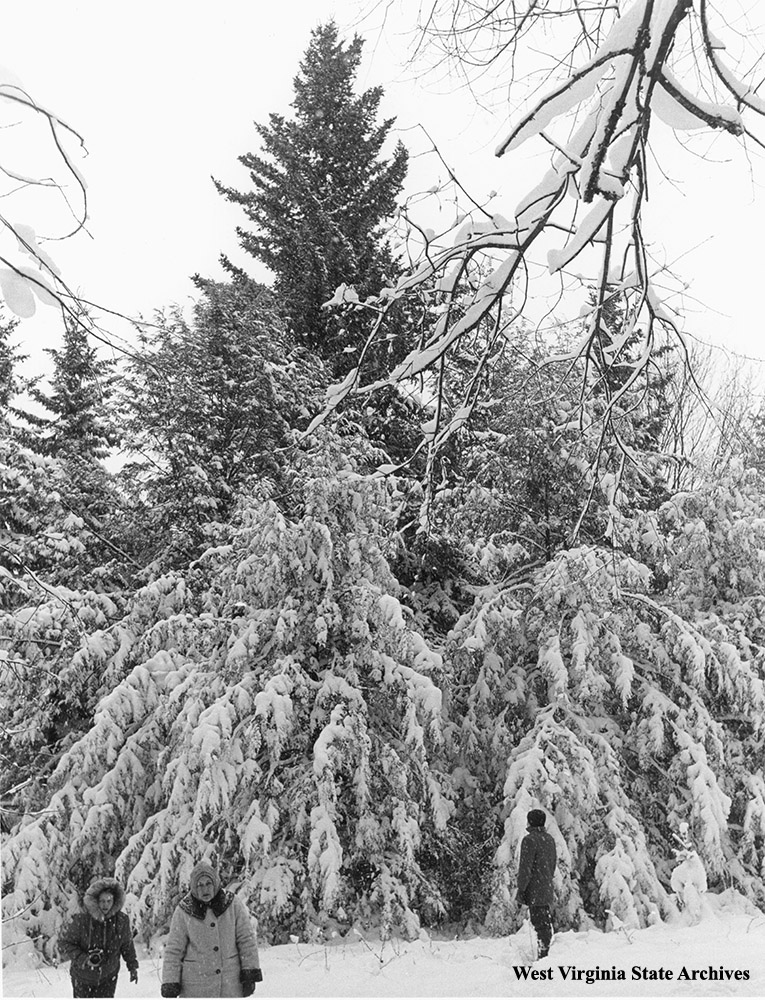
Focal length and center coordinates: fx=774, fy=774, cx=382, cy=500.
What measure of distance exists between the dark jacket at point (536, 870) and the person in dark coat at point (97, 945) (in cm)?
230

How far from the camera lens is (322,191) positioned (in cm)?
816

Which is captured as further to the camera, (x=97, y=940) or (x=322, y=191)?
(x=322, y=191)

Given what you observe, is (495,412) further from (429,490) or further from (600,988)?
(429,490)

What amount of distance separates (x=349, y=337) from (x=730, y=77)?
6.74 meters

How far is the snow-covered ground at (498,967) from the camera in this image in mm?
4039

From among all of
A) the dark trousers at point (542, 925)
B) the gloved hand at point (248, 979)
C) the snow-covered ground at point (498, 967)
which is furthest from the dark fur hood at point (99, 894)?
the dark trousers at point (542, 925)

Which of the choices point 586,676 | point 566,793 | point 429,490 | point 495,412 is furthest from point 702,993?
point 495,412

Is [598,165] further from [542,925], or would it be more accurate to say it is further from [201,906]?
[542,925]

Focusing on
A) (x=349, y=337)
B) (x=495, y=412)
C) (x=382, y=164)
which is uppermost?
(x=382, y=164)

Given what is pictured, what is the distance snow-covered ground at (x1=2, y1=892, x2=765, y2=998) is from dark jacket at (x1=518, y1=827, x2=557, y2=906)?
0.33 m

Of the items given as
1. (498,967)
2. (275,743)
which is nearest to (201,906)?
(498,967)

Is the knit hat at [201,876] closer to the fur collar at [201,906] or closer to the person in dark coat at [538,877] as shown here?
the fur collar at [201,906]

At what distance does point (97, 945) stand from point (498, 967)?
2364mm

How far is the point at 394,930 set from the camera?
5.38m
